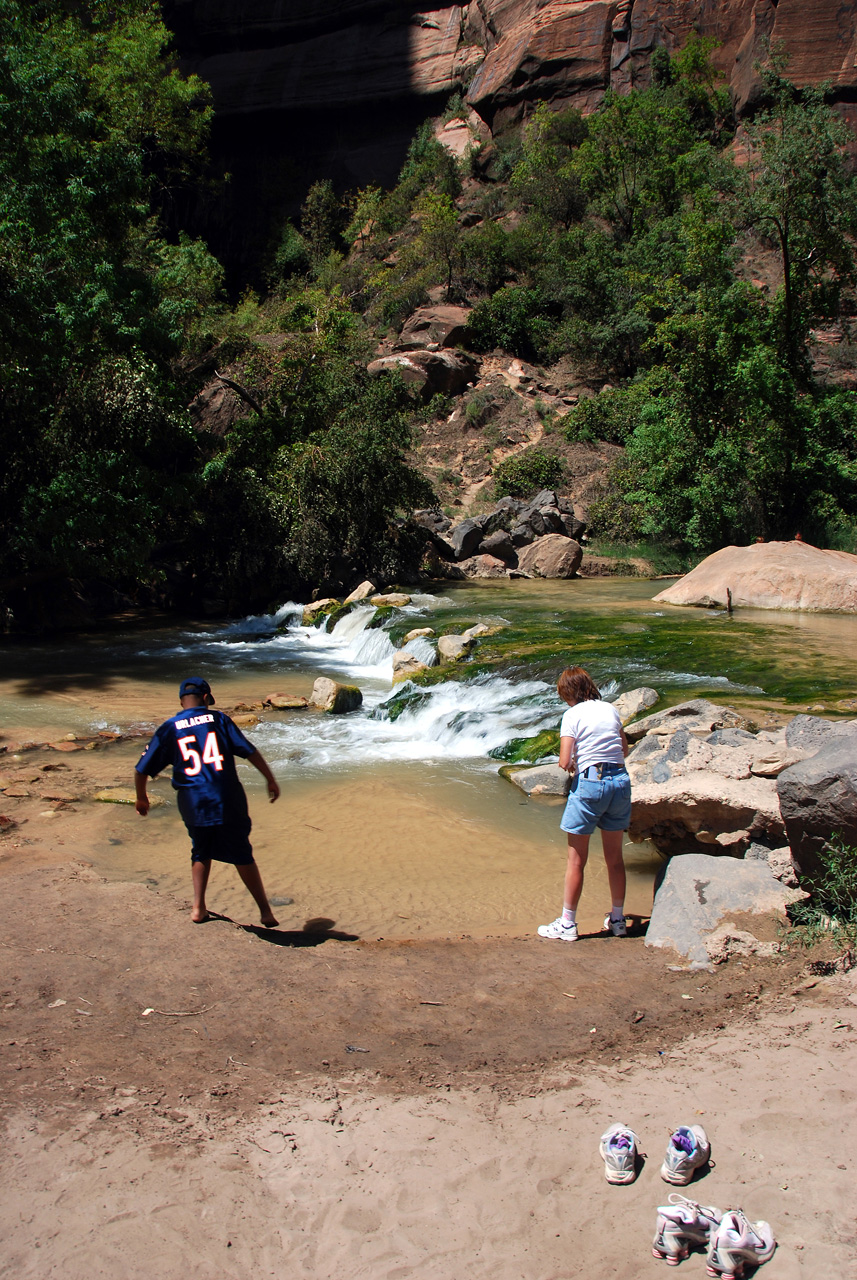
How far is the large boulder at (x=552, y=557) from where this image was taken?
24.6 metres

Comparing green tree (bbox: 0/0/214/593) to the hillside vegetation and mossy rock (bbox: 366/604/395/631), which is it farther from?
mossy rock (bbox: 366/604/395/631)

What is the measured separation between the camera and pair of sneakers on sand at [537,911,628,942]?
17.2ft

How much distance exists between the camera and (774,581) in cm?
1695

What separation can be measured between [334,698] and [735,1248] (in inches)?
375

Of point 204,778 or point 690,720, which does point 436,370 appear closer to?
point 690,720

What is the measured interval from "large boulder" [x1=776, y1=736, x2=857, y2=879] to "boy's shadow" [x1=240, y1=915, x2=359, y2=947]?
8.75ft

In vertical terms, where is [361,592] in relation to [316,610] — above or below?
above

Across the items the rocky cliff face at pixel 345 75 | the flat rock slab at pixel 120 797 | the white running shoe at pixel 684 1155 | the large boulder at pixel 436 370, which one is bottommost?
the flat rock slab at pixel 120 797

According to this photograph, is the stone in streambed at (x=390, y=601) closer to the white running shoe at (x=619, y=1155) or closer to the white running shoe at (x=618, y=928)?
the white running shoe at (x=618, y=928)

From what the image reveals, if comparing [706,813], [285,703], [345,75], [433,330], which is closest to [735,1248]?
[706,813]

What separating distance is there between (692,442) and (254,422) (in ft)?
39.8

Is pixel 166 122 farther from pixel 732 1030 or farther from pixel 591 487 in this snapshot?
pixel 732 1030

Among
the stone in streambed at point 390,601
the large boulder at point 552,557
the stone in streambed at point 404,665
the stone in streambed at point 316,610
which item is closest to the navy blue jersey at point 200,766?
the stone in streambed at point 404,665

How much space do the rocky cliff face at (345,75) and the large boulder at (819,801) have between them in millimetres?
48134
